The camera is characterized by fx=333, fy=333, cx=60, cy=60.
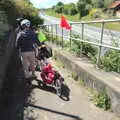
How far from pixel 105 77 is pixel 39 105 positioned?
148 centimetres

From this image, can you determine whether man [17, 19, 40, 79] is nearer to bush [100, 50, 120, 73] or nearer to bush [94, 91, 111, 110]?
bush [100, 50, 120, 73]

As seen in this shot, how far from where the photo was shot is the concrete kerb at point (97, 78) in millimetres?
5961

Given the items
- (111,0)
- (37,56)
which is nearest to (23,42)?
(37,56)

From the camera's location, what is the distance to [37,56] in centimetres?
838

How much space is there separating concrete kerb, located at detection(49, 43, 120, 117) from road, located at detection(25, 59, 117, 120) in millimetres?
226

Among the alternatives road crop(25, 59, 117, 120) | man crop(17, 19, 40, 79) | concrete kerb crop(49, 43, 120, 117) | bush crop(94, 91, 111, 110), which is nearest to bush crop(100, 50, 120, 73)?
concrete kerb crop(49, 43, 120, 117)

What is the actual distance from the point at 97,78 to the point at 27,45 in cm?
241

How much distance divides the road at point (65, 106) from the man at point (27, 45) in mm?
696

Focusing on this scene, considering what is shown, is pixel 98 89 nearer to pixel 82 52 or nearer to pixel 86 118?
pixel 86 118

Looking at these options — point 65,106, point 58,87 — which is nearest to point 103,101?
point 65,106

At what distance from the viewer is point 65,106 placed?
669 centimetres

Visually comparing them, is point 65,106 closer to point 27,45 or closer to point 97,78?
point 97,78

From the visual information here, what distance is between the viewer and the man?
27.3ft

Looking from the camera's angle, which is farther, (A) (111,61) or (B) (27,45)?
(B) (27,45)
